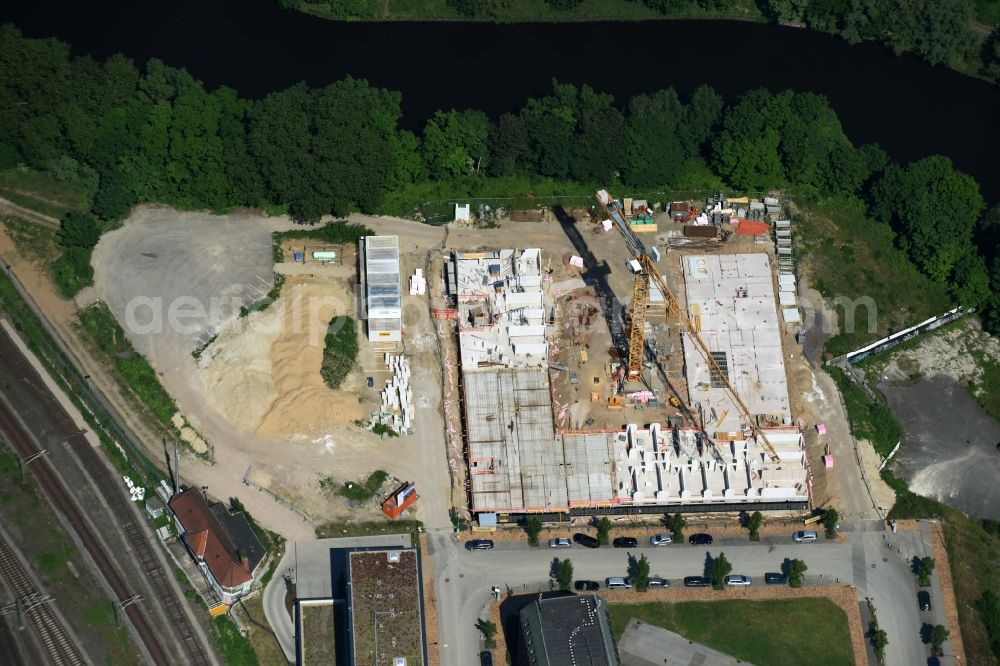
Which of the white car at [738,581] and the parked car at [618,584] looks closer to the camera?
the parked car at [618,584]

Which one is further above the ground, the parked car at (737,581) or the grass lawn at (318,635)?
the parked car at (737,581)

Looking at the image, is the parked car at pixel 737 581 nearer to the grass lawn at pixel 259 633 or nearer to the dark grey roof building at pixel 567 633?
the dark grey roof building at pixel 567 633

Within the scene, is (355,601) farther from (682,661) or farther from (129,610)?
(682,661)

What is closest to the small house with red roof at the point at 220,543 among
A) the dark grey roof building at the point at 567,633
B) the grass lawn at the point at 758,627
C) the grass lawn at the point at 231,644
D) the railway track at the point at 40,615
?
the grass lawn at the point at 231,644

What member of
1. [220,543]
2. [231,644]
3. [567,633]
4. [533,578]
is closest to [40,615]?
[220,543]

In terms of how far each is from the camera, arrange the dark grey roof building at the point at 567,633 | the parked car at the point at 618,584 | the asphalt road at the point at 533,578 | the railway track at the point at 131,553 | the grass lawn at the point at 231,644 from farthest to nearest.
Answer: the parked car at the point at 618,584, the asphalt road at the point at 533,578, the grass lawn at the point at 231,644, the railway track at the point at 131,553, the dark grey roof building at the point at 567,633

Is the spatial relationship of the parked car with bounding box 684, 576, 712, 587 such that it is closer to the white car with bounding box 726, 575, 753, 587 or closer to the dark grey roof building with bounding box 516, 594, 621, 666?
the white car with bounding box 726, 575, 753, 587

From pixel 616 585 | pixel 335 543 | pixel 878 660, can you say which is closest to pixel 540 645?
pixel 616 585
